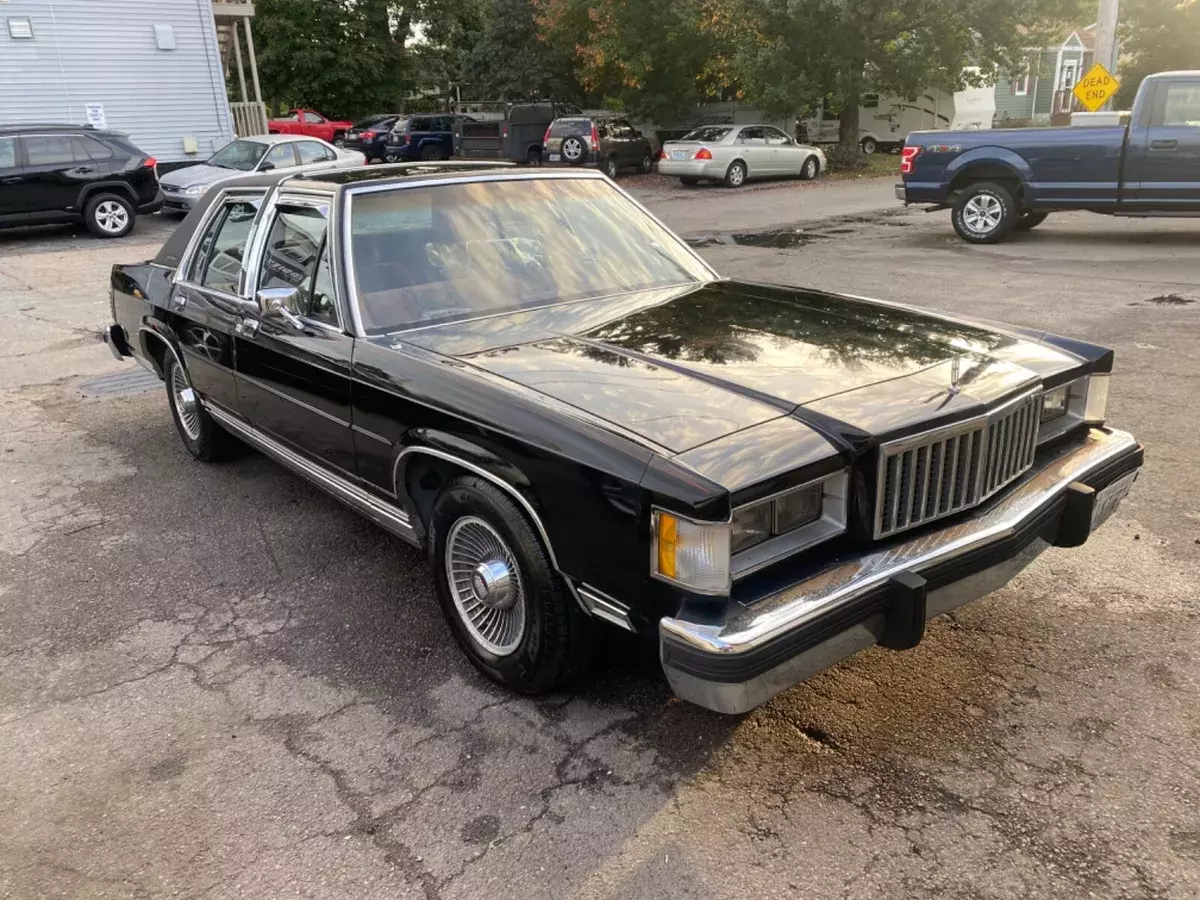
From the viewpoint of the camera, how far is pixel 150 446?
6035mm

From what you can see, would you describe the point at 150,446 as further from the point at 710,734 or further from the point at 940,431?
the point at 940,431

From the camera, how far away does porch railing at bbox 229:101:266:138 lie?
24312 mm

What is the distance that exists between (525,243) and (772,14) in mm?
21489

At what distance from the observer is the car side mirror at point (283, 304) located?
377 centimetres

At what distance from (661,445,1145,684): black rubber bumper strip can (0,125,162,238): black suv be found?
1630 cm

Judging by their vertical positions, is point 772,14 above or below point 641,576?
above

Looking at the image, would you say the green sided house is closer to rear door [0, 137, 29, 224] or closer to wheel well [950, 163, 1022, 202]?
wheel well [950, 163, 1022, 202]

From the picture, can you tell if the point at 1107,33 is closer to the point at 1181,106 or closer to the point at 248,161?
the point at 1181,106

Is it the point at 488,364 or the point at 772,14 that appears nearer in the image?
the point at 488,364

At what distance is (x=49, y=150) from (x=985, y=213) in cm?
1424

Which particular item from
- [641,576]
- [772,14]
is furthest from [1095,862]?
[772,14]

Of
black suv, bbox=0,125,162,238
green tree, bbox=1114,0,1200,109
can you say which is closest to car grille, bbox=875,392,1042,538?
black suv, bbox=0,125,162,238

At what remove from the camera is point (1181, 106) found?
1126cm

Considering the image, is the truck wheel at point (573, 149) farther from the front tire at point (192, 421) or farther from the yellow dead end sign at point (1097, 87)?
the front tire at point (192, 421)
